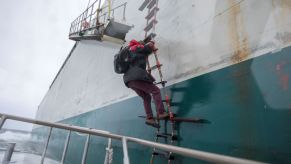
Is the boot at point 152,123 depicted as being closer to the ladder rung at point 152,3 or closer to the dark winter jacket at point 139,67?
the dark winter jacket at point 139,67

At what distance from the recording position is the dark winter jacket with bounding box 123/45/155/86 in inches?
135

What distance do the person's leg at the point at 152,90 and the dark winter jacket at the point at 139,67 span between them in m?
0.08

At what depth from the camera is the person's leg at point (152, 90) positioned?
10.6 feet

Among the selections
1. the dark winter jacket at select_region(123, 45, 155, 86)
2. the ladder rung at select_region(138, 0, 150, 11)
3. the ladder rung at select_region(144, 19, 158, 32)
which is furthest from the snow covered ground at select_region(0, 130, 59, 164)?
the ladder rung at select_region(138, 0, 150, 11)

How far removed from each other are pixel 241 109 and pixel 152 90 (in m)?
1.37

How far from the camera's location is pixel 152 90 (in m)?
3.37

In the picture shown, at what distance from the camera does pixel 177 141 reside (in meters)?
3.08

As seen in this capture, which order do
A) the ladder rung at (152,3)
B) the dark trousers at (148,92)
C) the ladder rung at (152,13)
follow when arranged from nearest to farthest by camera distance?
the dark trousers at (148,92) → the ladder rung at (152,13) → the ladder rung at (152,3)

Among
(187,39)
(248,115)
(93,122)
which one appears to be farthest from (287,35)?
(93,122)

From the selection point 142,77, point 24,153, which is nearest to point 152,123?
point 142,77

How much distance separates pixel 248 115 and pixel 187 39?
1.71 meters

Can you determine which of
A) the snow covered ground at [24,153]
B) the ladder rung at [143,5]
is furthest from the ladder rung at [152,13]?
the snow covered ground at [24,153]

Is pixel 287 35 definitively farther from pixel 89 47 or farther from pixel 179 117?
pixel 89 47

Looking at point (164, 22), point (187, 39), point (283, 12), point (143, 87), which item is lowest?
point (143, 87)
